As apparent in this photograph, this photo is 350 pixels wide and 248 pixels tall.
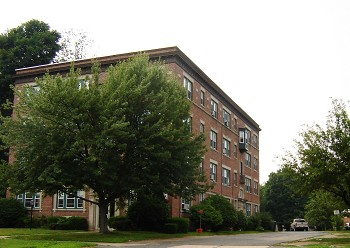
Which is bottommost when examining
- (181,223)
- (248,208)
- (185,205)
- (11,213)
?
(181,223)

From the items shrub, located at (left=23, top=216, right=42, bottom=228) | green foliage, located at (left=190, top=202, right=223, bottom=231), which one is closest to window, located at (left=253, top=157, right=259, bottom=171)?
green foliage, located at (left=190, top=202, right=223, bottom=231)

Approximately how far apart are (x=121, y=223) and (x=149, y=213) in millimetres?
2093

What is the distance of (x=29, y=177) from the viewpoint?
24.9 meters

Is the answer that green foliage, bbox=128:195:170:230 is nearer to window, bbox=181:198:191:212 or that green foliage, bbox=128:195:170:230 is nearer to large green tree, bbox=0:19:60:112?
window, bbox=181:198:191:212

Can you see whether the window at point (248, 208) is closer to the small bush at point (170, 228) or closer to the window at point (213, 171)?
the window at point (213, 171)

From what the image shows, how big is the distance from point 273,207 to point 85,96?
7344 cm

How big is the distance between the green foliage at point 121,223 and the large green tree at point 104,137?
496cm

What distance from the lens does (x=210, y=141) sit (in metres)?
44.4

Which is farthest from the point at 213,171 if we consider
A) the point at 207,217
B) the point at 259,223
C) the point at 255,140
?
the point at 255,140

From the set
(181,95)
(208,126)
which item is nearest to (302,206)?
(208,126)

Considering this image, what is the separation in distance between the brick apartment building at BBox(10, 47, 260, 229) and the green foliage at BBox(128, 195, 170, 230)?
2.94 m

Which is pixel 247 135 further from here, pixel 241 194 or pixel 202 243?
pixel 202 243

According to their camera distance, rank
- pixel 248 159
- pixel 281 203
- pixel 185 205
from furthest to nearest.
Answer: pixel 281 203, pixel 248 159, pixel 185 205

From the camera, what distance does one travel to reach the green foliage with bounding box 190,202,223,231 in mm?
36531
